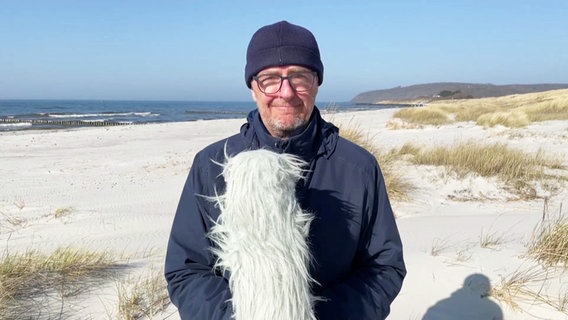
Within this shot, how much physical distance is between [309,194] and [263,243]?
1.81 ft

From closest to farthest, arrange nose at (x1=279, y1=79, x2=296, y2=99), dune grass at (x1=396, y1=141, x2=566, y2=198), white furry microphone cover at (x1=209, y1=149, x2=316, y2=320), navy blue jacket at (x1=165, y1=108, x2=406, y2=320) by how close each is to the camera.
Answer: white furry microphone cover at (x1=209, y1=149, x2=316, y2=320)
navy blue jacket at (x1=165, y1=108, x2=406, y2=320)
nose at (x1=279, y1=79, x2=296, y2=99)
dune grass at (x1=396, y1=141, x2=566, y2=198)

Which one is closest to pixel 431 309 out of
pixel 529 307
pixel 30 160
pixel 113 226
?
pixel 529 307

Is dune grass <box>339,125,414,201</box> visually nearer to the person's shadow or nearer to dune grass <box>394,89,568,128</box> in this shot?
the person's shadow

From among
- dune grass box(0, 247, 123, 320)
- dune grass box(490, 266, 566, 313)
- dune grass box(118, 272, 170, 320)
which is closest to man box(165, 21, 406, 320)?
dune grass box(118, 272, 170, 320)


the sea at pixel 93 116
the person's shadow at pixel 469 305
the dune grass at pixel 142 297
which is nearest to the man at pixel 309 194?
the dune grass at pixel 142 297

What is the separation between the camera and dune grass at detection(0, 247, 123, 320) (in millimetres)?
3158

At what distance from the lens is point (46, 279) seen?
3572 mm

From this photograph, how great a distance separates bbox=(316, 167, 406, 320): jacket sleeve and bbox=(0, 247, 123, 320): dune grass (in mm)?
2547

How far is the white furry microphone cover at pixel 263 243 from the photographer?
114 cm

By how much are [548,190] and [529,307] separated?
4.36 m

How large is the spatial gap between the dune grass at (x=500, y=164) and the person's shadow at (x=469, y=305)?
148 inches

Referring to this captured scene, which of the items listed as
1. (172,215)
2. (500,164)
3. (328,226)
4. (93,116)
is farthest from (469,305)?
(93,116)

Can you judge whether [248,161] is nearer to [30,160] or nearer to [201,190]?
[201,190]

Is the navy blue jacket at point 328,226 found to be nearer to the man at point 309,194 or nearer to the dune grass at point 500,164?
the man at point 309,194
